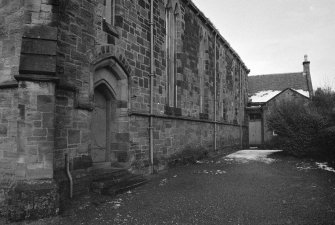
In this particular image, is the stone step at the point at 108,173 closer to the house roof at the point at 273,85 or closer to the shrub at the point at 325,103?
the shrub at the point at 325,103

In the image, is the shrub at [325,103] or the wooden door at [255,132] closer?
the shrub at [325,103]

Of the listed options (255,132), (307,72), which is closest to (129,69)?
(255,132)

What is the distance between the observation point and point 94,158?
792 centimetres

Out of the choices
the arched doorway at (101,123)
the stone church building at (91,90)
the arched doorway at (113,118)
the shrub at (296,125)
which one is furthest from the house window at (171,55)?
the shrub at (296,125)

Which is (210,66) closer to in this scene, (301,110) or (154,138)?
(301,110)

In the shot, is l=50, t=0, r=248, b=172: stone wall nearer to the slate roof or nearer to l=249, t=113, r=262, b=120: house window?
l=249, t=113, r=262, b=120: house window

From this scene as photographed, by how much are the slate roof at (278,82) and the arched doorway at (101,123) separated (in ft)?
82.3

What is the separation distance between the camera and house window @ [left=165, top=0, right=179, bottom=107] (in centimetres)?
1164

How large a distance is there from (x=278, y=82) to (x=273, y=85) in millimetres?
634

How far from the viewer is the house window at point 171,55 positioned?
11637 mm

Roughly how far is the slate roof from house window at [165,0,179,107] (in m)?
20.9

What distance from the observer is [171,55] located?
1185 cm

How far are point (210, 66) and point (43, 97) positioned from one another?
1239 centimetres

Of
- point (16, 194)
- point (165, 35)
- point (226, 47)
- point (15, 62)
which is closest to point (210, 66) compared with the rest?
point (226, 47)
